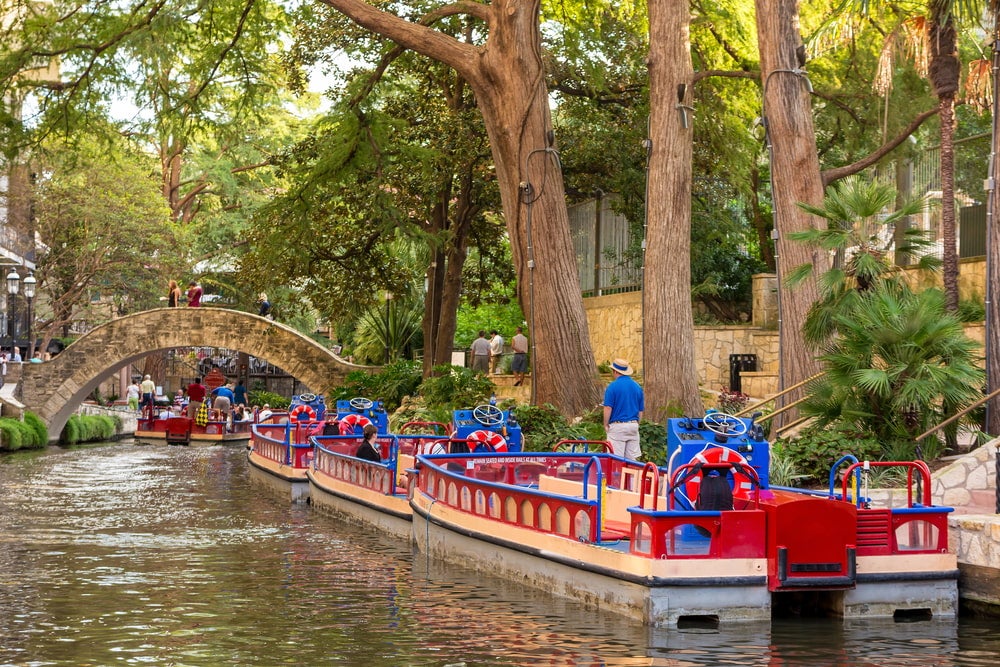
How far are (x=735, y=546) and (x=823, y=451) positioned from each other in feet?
14.4

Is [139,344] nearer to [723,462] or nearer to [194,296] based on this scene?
[194,296]

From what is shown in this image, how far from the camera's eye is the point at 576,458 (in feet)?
53.7

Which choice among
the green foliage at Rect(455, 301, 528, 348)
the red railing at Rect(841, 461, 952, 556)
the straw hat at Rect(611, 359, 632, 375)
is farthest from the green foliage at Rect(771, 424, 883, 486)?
the green foliage at Rect(455, 301, 528, 348)

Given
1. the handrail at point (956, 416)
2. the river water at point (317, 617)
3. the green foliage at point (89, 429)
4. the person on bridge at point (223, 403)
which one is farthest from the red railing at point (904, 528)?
the person on bridge at point (223, 403)

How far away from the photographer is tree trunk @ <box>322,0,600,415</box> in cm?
2322

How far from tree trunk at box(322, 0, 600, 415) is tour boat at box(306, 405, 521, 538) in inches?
92.1

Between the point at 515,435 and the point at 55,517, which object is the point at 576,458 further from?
the point at 55,517

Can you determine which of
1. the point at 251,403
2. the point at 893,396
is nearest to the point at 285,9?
the point at 893,396

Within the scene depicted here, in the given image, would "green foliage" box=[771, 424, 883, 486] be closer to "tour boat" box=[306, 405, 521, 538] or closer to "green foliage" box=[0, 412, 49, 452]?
"tour boat" box=[306, 405, 521, 538]

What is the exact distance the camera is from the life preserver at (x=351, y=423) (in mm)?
23266

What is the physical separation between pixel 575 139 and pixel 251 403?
30297mm

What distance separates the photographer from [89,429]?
43625mm

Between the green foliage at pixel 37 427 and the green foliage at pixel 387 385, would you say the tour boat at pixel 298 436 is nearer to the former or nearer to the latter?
the green foliage at pixel 387 385

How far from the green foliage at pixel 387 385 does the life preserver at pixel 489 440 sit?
643 inches
